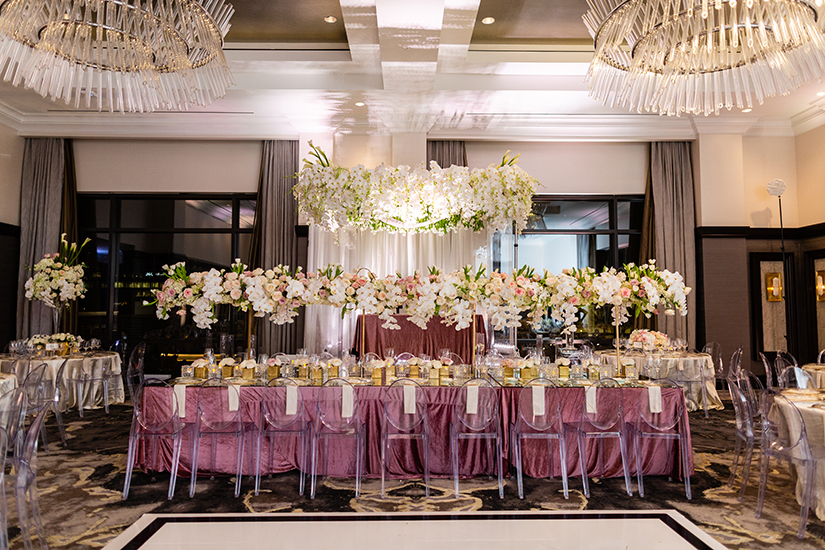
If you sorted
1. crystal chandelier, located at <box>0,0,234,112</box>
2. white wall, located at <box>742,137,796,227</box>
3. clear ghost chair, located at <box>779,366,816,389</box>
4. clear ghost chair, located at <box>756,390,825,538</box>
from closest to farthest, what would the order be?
1. crystal chandelier, located at <box>0,0,234,112</box>
2. clear ghost chair, located at <box>756,390,825,538</box>
3. clear ghost chair, located at <box>779,366,816,389</box>
4. white wall, located at <box>742,137,796,227</box>

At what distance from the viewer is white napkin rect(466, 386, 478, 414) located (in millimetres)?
4277

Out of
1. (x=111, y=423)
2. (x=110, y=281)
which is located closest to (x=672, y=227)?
(x=111, y=423)

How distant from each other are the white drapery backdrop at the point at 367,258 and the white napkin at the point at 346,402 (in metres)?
4.44

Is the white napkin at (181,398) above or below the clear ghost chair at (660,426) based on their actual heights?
above

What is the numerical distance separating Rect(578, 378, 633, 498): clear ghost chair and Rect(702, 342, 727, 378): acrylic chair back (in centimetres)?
395

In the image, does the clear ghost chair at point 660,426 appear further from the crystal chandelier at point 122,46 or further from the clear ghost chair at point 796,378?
the crystal chandelier at point 122,46

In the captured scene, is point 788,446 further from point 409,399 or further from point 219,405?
point 219,405

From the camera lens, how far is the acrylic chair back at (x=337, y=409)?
13.9 feet

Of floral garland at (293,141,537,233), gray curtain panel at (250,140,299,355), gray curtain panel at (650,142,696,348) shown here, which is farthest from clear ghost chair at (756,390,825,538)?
gray curtain panel at (250,140,299,355)

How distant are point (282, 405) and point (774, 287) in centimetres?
866

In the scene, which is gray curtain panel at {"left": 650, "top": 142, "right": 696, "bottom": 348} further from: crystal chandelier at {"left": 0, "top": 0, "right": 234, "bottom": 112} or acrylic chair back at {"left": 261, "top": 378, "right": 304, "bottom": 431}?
crystal chandelier at {"left": 0, "top": 0, "right": 234, "bottom": 112}

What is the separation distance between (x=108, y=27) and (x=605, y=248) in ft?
28.0

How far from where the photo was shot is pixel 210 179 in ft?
31.6

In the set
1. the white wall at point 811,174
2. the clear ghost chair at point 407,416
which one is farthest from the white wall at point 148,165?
the white wall at point 811,174
